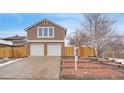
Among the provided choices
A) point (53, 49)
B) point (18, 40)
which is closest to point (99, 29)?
point (53, 49)

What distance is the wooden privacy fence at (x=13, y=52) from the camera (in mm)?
7945

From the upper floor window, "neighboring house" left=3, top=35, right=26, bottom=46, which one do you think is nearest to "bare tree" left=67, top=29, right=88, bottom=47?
the upper floor window

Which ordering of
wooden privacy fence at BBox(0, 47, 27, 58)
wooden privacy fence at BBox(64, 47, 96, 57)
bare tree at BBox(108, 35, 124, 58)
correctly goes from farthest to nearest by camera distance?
wooden privacy fence at BBox(0, 47, 27, 58), wooden privacy fence at BBox(64, 47, 96, 57), bare tree at BBox(108, 35, 124, 58)

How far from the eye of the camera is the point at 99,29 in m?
7.60

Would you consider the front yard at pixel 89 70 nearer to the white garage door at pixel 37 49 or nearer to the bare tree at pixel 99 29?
the bare tree at pixel 99 29

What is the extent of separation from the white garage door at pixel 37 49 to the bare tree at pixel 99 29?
3.80 feet

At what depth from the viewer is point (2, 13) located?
303 inches

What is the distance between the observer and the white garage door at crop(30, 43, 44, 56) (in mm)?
7986

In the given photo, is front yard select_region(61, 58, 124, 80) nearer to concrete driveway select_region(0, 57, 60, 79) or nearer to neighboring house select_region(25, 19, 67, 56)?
concrete driveway select_region(0, 57, 60, 79)

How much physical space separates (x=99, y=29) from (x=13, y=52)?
6.80ft

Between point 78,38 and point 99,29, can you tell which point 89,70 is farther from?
point 99,29

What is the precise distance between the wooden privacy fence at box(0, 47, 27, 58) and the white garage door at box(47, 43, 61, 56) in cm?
56
